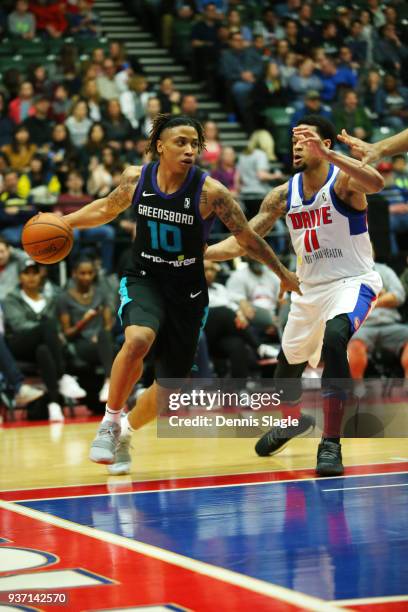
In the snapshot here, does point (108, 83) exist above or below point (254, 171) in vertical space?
above

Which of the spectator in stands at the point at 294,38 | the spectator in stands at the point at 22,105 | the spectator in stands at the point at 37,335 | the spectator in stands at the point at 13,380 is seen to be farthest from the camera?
the spectator in stands at the point at 294,38

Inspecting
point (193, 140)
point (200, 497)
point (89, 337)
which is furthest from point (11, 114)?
point (200, 497)

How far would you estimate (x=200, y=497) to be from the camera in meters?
5.83

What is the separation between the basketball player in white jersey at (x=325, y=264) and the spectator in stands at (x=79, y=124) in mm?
7885

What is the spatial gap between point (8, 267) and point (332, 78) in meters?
8.53

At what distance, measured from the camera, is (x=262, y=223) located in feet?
23.2

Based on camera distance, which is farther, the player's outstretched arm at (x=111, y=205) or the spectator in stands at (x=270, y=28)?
the spectator in stands at (x=270, y=28)

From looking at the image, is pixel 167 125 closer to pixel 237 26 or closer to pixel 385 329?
pixel 385 329

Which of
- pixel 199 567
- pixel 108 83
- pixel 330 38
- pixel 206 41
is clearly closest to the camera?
pixel 199 567

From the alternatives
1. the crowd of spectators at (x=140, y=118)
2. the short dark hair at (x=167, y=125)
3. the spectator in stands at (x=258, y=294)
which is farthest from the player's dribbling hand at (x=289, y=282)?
the spectator in stands at (x=258, y=294)

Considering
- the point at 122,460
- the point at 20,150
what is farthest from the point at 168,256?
the point at 20,150

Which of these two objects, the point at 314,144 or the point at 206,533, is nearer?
the point at 206,533

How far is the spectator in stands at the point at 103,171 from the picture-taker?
13.3 meters

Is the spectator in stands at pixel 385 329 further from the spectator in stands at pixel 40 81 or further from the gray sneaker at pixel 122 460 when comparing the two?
the spectator in stands at pixel 40 81
